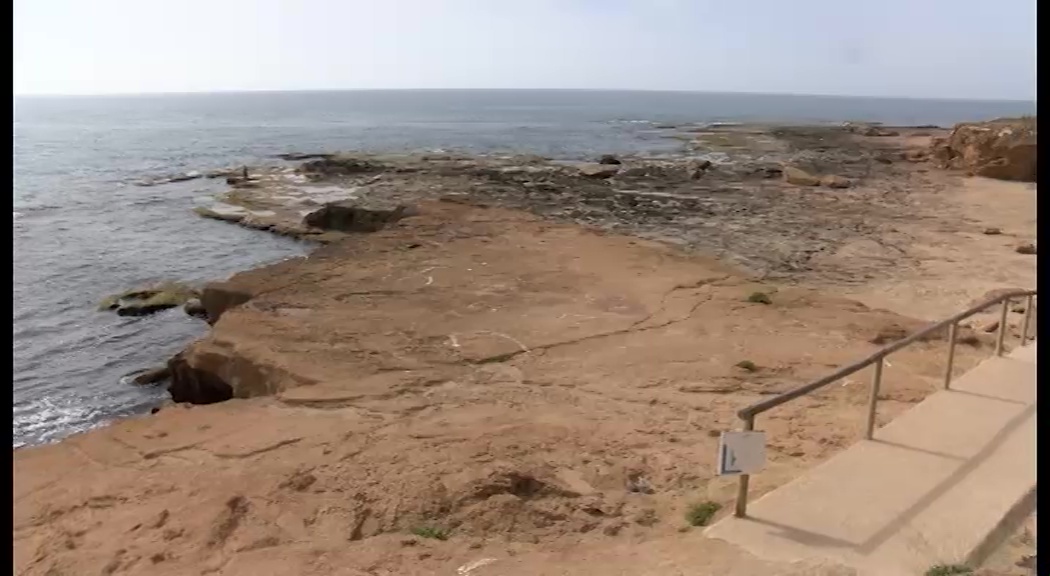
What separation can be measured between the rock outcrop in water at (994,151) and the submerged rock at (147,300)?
30.0 metres

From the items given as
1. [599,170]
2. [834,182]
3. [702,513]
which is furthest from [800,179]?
[702,513]

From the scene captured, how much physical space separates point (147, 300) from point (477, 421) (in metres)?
13.2

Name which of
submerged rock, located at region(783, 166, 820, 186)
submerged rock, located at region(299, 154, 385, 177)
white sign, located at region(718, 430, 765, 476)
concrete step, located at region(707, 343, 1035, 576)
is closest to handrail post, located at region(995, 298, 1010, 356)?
concrete step, located at region(707, 343, 1035, 576)

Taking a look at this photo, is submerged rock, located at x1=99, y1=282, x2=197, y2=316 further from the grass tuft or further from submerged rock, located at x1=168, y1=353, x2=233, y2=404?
the grass tuft

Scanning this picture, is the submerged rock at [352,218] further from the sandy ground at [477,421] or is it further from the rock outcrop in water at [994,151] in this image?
the rock outcrop in water at [994,151]

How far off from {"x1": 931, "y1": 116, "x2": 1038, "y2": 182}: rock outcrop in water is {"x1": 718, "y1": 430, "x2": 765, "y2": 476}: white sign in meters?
32.3

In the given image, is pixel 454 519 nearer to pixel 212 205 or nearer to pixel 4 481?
pixel 4 481

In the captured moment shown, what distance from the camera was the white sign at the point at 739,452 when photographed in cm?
566

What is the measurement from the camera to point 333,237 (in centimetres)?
2616

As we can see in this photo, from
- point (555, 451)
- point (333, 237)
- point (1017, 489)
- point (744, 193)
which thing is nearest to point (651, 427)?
point (555, 451)

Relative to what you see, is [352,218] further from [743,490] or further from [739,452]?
[739,452]

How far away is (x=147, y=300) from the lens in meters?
20.0

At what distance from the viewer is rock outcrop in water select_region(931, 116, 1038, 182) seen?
35344mm

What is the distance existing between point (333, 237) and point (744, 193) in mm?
17002
